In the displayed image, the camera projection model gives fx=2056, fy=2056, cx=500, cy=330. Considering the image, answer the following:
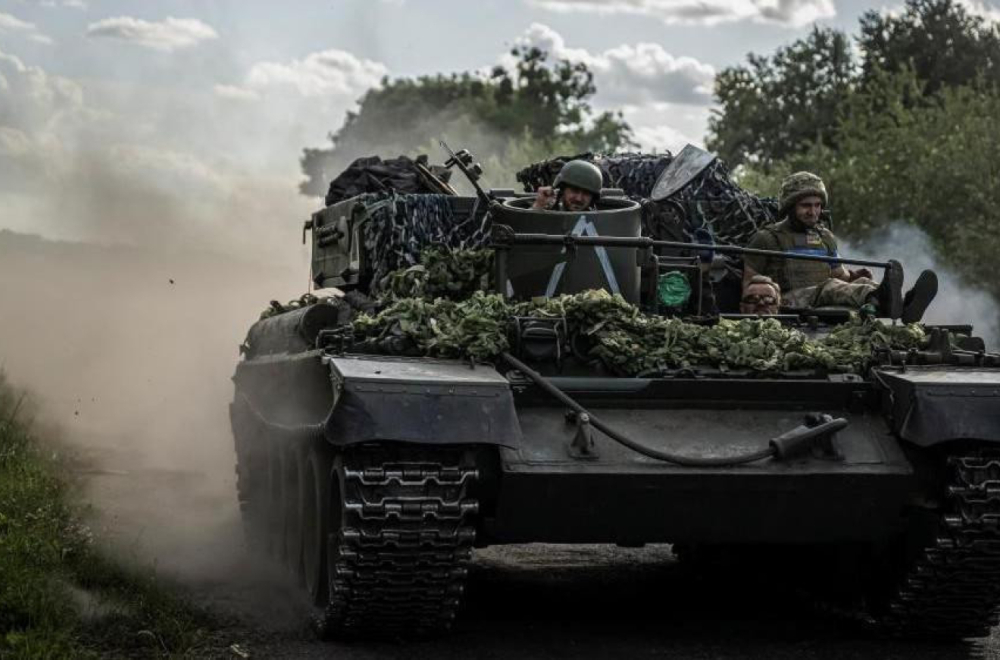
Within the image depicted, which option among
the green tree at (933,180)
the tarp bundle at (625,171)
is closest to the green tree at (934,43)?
the green tree at (933,180)

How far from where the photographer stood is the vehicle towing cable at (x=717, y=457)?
8.80 meters

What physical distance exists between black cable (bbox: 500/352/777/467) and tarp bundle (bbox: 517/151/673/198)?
3389 mm

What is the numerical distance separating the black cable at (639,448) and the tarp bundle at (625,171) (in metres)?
3.39

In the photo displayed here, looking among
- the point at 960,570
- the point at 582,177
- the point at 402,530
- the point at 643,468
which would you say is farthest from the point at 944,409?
the point at 582,177

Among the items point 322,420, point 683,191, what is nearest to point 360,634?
point 322,420

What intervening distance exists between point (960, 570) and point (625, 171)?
13.9 feet

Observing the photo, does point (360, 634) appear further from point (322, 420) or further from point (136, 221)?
point (136, 221)

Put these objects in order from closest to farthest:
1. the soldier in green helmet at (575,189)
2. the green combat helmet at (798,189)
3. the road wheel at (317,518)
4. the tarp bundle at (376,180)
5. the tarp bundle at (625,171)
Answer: the road wheel at (317,518)
the soldier in green helmet at (575,189)
the green combat helmet at (798,189)
the tarp bundle at (625,171)
the tarp bundle at (376,180)

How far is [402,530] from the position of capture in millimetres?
8422

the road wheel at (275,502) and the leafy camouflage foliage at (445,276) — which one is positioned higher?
the leafy camouflage foliage at (445,276)

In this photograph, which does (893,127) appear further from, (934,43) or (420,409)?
(420,409)

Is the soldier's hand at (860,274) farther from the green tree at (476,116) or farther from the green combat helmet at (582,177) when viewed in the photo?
the green tree at (476,116)

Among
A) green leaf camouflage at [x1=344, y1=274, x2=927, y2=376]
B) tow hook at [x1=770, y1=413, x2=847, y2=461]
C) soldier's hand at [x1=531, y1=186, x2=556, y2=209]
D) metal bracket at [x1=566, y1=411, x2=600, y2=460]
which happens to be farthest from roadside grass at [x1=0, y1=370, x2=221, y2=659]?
soldier's hand at [x1=531, y1=186, x2=556, y2=209]

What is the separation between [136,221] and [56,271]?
5.88 ft
